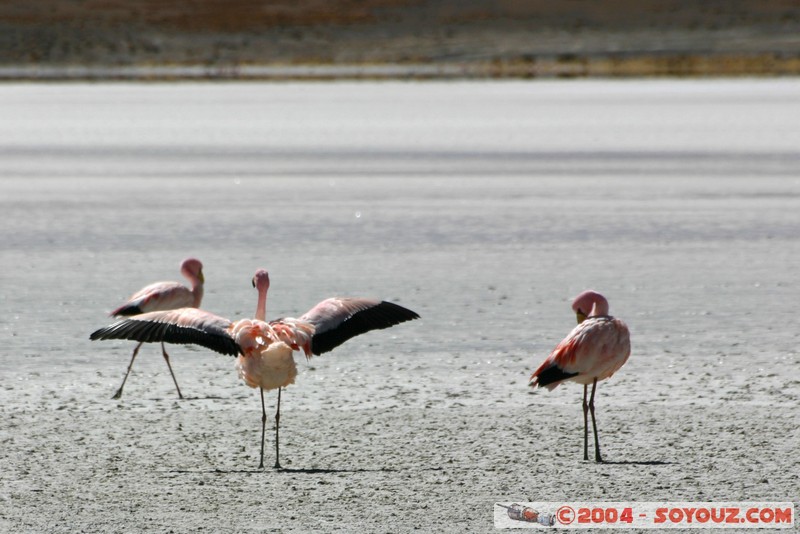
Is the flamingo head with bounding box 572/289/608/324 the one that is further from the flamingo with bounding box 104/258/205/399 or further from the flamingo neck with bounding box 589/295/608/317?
the flamingo with bounding box 104/258/205/399

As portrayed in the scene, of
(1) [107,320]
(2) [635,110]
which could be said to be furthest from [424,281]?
(2) [635,110]

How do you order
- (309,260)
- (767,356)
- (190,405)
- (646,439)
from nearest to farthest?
(646,439) < (190,405) < (767,356) < (309,260)

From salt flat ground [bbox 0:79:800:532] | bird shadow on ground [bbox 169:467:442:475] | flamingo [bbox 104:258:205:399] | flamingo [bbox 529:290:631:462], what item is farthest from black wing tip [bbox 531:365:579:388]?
flamingo [bbox 104:258:205:399]

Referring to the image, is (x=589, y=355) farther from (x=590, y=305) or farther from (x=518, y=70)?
(x=518, y=70)

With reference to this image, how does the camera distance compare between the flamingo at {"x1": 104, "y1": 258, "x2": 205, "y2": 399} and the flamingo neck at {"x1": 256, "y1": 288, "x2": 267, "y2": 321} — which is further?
the flamingo at {"x1": 104, "y1": 258, "x2": 205, "y2": 399}

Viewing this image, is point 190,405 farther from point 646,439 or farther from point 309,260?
point 309,260

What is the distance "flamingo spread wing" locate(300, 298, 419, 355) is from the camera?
668 cm

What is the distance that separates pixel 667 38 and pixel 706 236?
378 feet

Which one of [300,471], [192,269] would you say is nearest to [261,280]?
[300,471]

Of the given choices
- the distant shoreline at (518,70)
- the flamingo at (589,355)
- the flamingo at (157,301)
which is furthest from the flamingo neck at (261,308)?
the distant shoreline at (518,70)

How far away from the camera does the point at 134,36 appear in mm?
130000

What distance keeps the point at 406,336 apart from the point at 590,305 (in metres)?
2.99

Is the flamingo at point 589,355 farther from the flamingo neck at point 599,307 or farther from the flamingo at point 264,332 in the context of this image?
the flamingo at point 264,332

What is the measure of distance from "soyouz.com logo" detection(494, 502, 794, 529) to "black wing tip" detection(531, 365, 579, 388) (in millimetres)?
A: 739
